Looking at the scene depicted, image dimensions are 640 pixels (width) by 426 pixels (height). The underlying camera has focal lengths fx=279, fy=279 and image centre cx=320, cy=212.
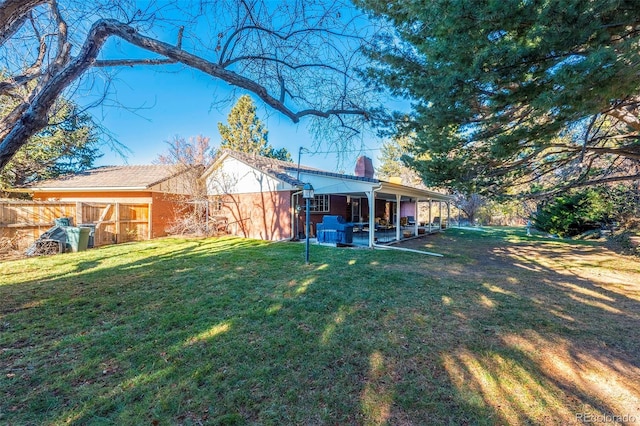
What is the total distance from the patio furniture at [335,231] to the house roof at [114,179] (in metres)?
8.42

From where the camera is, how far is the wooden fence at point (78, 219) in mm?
9430

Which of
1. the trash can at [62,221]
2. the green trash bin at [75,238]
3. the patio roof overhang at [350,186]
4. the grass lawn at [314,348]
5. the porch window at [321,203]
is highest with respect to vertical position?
the patio roof overhang at [350,186]

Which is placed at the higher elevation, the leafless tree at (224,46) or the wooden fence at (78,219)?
the leafless tree at (224,46)

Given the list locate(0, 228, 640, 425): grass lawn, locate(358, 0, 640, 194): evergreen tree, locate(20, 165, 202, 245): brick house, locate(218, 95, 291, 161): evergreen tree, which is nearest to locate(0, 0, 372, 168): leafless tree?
locate(358, 0, 640, 194): evergreen tree

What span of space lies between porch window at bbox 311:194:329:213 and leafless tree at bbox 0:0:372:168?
1107cm

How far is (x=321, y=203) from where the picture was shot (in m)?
14.5

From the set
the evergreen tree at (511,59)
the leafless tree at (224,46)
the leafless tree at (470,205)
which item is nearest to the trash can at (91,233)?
the leafless tree at (224,46)

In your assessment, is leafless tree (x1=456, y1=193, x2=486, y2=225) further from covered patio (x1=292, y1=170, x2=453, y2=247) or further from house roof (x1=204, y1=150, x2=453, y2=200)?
house roof (x1=204, y1=150, x2=453, y2=200)

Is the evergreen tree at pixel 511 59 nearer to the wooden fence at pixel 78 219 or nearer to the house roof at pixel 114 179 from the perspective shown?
the wooden fence at pixel 78 219

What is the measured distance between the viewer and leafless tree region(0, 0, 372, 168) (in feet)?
8.94

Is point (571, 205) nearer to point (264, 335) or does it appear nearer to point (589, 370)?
point (589, 370)

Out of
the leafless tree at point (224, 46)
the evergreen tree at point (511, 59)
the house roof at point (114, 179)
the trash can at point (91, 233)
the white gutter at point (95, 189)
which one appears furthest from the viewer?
the house roof at point (114, 179)

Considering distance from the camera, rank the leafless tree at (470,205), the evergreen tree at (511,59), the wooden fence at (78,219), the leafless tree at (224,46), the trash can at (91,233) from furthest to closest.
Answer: the leafless tree at (470,205) → the trash can at (91,233) → the wooden fence at (78,219) → the evergreen tree at (511,59) → the leafless tree at (224,46)

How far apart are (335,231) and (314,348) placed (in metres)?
8.42
